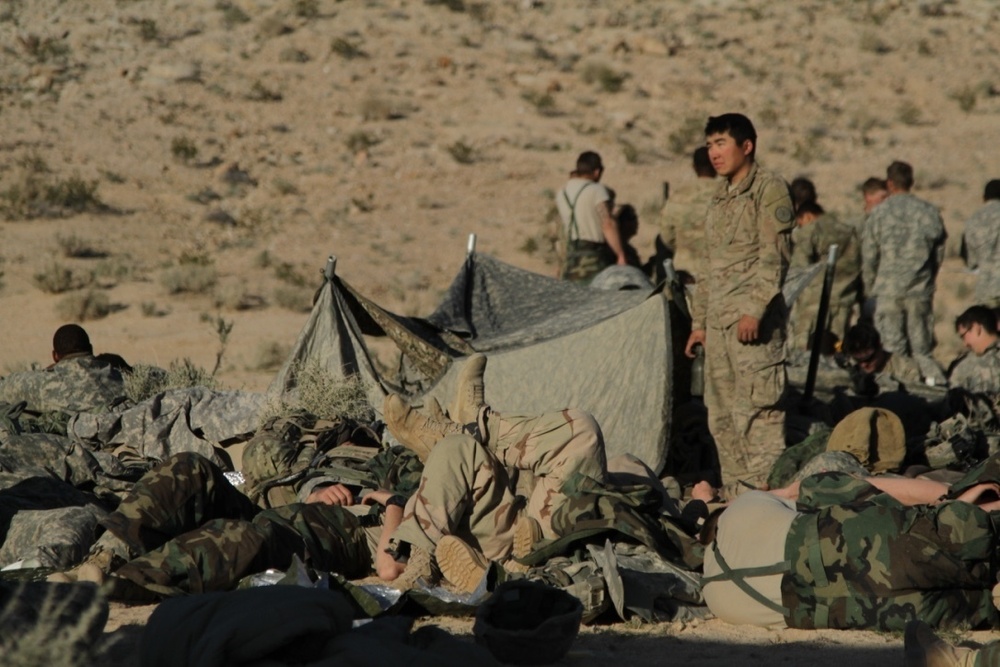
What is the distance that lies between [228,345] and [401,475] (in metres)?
6.41

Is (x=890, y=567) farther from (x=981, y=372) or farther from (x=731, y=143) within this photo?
(x=981, y=372)

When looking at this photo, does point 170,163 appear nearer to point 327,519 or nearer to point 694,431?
point 694,431

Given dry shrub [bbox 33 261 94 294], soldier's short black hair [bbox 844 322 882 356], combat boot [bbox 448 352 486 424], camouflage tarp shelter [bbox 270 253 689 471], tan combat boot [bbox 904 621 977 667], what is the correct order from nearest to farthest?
tan combat boot [bbox 904 621 977 667], combat boot [bbox 448 352 486 424], camouflage tarp shelter [bbox 270 253 689 471], soldier's short black hair [bbox 844 322 882 356], dry shrub [bbox 33 261 94 294]

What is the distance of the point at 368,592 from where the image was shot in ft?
16.1

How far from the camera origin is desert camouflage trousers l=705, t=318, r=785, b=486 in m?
7.07

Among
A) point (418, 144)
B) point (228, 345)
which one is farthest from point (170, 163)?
point (228, 345)

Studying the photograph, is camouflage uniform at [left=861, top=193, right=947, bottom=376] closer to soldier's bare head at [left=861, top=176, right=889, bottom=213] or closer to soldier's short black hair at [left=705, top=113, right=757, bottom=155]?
soldier's bare head at [left=861, top=176, right=889, bottom=213]

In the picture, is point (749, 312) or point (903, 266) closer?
point (749, 312)

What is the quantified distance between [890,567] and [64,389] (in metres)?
4.67

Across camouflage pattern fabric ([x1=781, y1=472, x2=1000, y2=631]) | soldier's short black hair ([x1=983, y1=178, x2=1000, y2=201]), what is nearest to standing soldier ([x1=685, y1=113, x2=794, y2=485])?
camouflage pattern fabric ([x1=781, y1=472, x2=1000, y2=631])

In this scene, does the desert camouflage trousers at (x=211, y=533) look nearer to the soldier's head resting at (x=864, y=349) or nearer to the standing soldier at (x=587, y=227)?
the soldier's head resting at (x=864, y=349)

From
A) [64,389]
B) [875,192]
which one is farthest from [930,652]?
[875,192]

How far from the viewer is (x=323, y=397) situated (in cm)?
770

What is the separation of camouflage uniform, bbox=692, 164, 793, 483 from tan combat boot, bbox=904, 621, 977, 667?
9.69 feet
